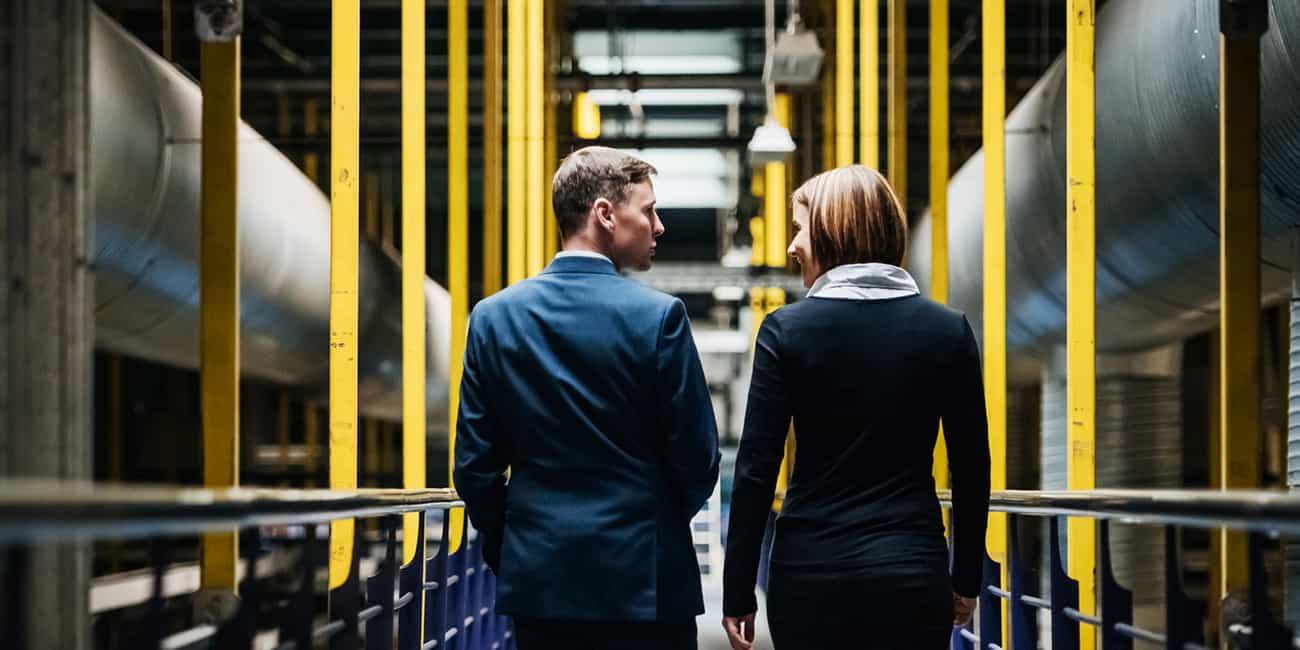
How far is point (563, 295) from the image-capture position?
8.07 ft

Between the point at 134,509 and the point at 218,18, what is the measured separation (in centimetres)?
249

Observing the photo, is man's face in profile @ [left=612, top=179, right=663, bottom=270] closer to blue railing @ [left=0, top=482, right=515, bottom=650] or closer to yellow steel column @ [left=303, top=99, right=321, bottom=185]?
blue railing @ [left=0, top=482, right=515, bottom=650]

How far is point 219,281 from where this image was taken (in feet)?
13.7

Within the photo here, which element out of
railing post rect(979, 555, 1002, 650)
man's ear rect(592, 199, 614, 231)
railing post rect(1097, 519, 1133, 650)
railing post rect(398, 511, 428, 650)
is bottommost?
railing post rect(979, 555, 1002, 650)

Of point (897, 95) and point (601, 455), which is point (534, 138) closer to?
point (897, 95)

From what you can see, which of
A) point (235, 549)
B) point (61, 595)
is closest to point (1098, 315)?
point (235, 549)

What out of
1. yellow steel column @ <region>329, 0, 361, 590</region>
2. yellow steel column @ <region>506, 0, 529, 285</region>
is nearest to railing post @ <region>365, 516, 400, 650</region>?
yellow steel column @ <region>329, 0, 361, 590</region>

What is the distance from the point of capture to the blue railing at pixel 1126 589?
7.10ft

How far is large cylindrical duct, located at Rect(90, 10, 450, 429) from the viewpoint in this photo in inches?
265

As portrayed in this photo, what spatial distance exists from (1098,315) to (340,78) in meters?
5.78

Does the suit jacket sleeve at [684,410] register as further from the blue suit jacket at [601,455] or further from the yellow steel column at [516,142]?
the yellow steel column at [516,142]

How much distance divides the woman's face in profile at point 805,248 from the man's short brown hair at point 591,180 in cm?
26

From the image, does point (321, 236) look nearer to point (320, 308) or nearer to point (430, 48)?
point (320, 308)

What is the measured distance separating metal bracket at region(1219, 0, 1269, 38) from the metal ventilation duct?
99 centimetres
